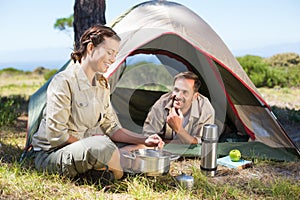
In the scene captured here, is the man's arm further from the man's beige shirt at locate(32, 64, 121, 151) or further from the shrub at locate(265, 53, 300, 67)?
the shrub at locate(265, 53, 300, 67)

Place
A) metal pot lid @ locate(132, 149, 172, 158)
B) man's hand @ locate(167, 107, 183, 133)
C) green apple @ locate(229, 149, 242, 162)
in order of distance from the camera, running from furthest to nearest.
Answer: man's hand @ locate(167, 107, 183, 133), green apple @ locate(229, 149, 242, 162), metal pot lid @ locate(132, 149, 172, 158)

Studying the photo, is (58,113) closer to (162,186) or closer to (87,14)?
(162,186)

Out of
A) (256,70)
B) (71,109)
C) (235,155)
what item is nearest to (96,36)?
(71,109)

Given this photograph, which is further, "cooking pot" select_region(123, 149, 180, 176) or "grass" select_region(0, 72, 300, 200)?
"cooking pot" select_region(123, 149, 180, 176)

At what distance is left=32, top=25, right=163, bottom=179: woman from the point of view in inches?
83.4

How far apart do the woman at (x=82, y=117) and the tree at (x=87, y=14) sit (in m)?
1.94


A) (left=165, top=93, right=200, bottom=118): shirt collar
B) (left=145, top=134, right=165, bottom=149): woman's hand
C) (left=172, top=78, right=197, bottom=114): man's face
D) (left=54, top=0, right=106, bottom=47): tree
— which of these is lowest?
(left=145, top=134, right=165, bottom=149): woman's hand

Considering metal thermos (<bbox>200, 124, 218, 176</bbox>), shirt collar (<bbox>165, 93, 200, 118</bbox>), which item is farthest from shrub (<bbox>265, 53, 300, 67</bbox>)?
metal thermos (<bbox>200, 124, 218, 176</bbox>)

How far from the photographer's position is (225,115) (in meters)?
3.53

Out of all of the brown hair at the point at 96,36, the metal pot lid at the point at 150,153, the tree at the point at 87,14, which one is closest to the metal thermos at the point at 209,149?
the metal pot lid at the point at 150,153

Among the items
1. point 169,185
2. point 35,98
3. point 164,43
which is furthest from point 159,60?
point 169,185

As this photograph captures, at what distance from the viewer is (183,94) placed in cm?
303

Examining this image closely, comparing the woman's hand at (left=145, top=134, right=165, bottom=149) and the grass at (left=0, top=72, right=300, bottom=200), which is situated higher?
the woman's hand at (left=145, top=134, right=165, bottom=149)

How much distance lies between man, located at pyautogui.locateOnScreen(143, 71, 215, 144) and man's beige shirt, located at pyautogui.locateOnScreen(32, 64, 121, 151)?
2.14 feet
